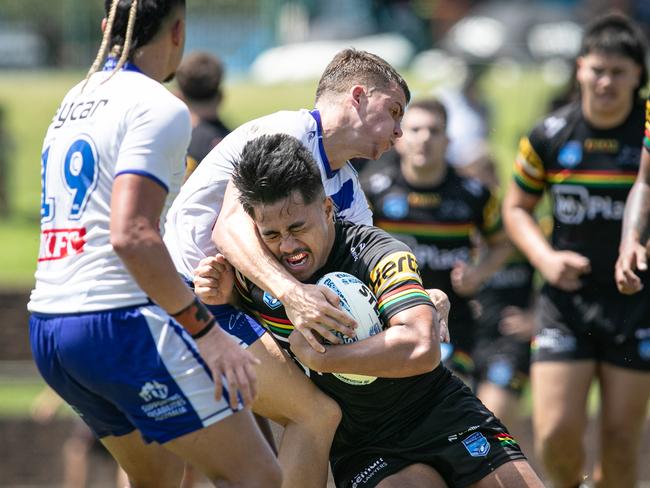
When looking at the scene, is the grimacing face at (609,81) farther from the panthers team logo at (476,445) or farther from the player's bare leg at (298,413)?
the player's bare leg at (298,413)

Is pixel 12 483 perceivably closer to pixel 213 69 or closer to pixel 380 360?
pixel 213 69

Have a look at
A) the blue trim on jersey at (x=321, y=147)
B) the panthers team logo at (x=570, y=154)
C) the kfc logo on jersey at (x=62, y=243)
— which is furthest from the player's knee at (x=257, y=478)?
the panthers team logo at (x=570, y=154)

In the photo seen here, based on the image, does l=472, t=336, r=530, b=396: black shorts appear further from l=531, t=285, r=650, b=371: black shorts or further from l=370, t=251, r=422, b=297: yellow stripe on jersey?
l=370, t=251, r=422, b=297: yellow stripe on jersey

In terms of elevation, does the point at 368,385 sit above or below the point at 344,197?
below

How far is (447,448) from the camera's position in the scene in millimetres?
4430

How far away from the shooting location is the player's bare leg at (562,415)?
20.6ft

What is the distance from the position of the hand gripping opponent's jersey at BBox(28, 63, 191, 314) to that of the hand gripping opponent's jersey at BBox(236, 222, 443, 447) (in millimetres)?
718

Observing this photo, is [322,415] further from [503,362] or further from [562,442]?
[503,362]

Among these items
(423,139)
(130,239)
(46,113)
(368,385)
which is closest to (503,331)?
(423,139)

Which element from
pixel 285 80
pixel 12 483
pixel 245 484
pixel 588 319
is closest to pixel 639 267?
pixel 588 319

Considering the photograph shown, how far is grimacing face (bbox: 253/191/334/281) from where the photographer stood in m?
4.23

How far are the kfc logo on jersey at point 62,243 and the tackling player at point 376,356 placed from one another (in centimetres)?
63

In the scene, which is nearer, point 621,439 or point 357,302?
point 357,302

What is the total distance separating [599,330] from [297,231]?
102 inches
